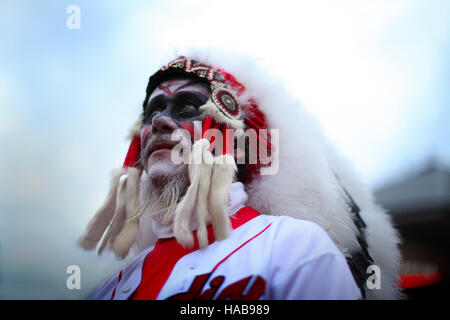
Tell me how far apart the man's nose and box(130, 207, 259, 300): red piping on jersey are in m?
0.50

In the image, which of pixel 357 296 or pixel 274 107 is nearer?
pixel 357 296

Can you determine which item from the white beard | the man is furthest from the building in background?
the white beard

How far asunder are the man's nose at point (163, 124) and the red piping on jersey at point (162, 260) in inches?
19.7

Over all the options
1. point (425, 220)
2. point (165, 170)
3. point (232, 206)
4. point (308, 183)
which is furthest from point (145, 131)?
point (425, 220)

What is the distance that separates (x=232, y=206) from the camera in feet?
4.67

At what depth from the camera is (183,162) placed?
1474mm

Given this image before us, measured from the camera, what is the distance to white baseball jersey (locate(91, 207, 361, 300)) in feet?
3.34

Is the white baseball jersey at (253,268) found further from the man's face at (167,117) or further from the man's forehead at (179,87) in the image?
the man's forehead at (179,87)

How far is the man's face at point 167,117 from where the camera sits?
4.86ft

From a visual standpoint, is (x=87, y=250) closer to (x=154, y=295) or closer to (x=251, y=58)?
(x=154, y=295)

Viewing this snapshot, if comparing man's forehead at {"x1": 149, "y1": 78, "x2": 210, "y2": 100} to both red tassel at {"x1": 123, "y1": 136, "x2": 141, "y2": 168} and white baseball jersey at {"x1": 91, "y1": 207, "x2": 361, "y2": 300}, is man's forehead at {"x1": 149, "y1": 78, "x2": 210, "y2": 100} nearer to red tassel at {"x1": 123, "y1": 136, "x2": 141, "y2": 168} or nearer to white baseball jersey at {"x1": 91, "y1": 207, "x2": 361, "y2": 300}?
red tassel at {"x1": 123, "y1": 136, "x2": 141, "y2": 168}

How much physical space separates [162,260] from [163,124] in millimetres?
621
